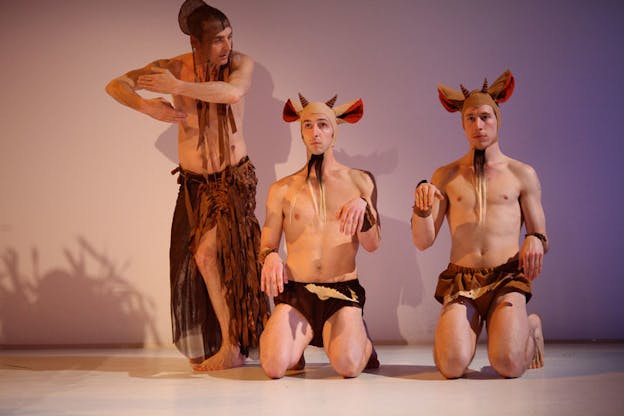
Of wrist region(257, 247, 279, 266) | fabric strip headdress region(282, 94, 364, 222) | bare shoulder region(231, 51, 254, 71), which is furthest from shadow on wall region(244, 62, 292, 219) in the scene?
wrist region(257, 247, 279, 266)

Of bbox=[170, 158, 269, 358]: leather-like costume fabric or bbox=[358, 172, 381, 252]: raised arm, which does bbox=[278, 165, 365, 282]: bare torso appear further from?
bbox=[170, 158, 269, 358]: leather-like costume fabric

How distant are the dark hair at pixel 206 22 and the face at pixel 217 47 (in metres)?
0.02

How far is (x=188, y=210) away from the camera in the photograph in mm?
4367

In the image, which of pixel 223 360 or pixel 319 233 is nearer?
pixel 319 233

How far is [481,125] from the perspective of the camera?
3.91 meters

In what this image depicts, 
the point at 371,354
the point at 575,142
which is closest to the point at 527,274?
the point at 371,354

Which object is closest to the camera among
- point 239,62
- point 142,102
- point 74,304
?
point 142,102

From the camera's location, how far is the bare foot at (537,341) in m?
3.88

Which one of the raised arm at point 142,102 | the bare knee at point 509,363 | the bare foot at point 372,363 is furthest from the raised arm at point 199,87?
the bare knee at point 509,363

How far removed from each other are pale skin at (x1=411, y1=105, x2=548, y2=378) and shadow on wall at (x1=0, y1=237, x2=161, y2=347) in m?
2.10

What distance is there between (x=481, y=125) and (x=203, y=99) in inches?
53.2

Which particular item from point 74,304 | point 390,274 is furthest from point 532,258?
point 74,304

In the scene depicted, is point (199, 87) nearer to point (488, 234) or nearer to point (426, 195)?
point (426, 195)

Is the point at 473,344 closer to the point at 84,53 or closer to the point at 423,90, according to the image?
the point at 423,90
